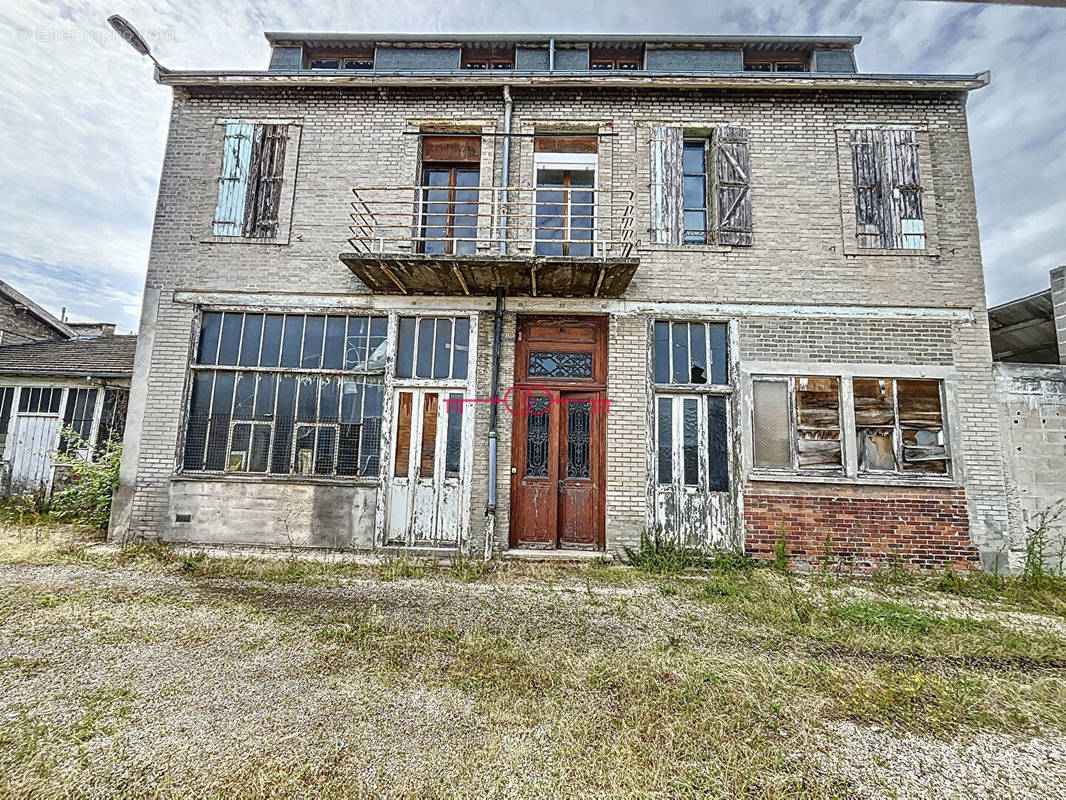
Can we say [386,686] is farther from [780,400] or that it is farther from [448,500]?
[780,400]

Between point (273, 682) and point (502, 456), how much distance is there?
401 centimetres

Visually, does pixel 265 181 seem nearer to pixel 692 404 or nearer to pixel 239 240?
pixel 239 240

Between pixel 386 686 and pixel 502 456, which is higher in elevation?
pixel 502 456

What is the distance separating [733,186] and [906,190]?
104 inches

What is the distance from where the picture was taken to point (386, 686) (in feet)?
10.9

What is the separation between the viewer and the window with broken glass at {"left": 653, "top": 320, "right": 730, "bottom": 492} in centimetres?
684

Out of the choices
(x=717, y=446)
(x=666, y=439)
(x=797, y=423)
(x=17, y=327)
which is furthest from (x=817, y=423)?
(x=17, y=327)

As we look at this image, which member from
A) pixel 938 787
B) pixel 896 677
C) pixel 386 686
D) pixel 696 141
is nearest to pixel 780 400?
pixel 896 677

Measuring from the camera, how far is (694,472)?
6840mm

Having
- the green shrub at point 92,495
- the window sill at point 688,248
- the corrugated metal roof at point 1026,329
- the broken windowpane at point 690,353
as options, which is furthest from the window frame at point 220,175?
the corrugated metal roof at point 1026,329

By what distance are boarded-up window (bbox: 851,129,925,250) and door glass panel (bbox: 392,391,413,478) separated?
7318 mm

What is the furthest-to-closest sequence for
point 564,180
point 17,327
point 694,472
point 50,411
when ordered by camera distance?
1. point 17,327
2. point 50,411
3. point 564,180
4. point 694,472

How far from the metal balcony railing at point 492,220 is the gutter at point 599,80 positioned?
5.53 ft

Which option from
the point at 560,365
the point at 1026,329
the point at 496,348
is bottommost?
the point at 560,365
